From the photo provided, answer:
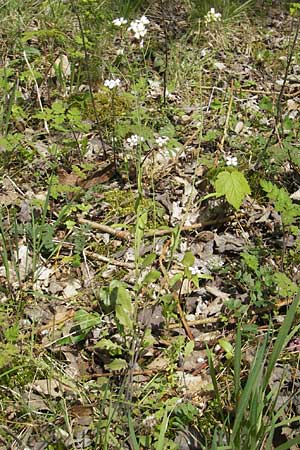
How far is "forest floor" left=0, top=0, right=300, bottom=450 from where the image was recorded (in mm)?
1818

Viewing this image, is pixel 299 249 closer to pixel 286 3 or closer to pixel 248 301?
pixel 248 301

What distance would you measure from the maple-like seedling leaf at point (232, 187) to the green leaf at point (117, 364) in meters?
0.81

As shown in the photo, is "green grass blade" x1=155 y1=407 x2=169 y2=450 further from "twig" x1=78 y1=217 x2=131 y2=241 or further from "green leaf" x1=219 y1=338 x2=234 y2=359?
"twig" x1=78 y1=217 x2=131 y2=241

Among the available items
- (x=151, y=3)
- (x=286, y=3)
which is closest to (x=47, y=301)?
(x=151, y=3)

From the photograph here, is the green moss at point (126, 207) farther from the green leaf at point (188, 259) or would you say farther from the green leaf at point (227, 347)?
the green leaf at point (227, 347)

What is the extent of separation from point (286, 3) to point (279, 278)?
9.41 ft

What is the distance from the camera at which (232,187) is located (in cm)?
241

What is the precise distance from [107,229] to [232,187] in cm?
56

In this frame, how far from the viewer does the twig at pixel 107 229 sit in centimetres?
246

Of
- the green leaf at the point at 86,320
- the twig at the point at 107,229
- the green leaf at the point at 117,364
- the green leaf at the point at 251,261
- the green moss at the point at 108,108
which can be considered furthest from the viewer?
the green moss at the point at 108,108

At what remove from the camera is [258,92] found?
3332 mm

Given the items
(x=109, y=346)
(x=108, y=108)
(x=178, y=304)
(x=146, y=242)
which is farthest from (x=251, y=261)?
(x=108, y=108)

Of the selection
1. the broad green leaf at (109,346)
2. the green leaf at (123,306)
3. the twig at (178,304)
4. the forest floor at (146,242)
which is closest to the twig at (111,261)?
the forest floor at (146,242)

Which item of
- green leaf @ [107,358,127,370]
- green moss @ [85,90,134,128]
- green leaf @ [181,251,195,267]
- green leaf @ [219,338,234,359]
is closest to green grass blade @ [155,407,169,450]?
green leaf @ [107,358,127,370]
